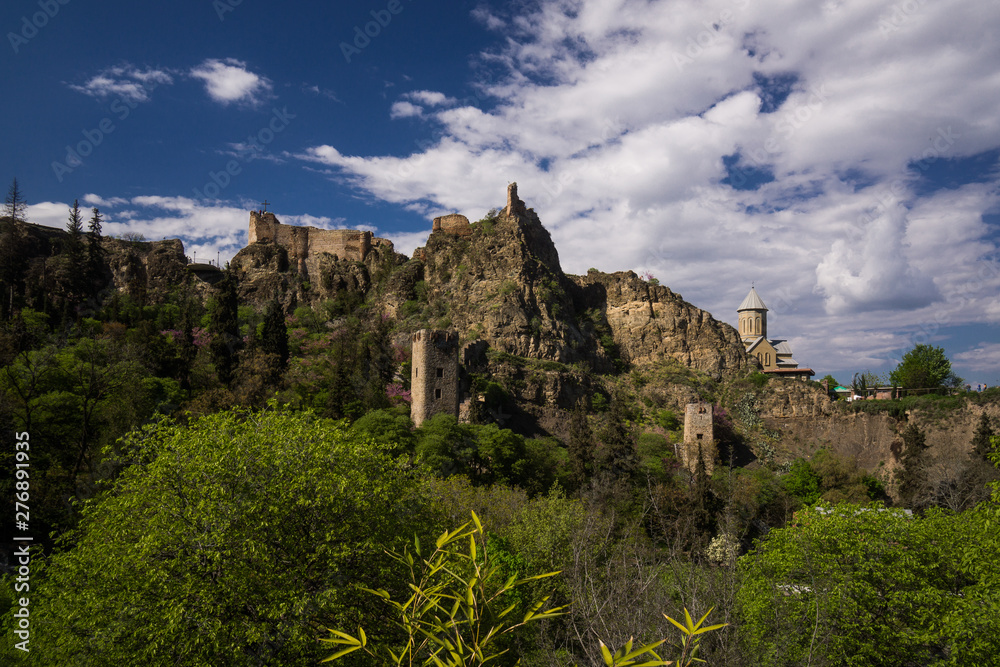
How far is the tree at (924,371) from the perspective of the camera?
50469 millimetres

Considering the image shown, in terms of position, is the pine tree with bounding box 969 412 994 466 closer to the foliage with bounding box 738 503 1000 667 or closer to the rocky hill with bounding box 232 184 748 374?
the rocky hill with bounding box 232 184 748 374

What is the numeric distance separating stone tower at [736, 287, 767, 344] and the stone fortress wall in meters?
41.7

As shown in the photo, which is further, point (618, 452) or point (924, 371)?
point (924, 371)

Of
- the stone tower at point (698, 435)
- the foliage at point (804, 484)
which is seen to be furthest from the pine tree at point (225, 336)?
the foliage at point (804, 484)

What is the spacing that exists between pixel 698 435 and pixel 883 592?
2693 cm

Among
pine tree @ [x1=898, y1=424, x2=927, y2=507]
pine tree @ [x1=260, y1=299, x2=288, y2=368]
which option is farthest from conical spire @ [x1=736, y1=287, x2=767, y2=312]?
pine tree @ [x1=260, y1=299, x2=288, y2=368]

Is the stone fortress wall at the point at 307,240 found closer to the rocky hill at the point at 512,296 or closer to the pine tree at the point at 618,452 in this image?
the rocky hill at the point at 512,296

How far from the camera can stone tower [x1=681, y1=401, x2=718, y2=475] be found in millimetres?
38781

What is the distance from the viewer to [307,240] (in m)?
57.3

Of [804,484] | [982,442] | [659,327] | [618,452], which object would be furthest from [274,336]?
[982,442]

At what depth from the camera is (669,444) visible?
41.3 meters

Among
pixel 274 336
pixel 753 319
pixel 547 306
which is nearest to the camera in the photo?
pixel 274 336

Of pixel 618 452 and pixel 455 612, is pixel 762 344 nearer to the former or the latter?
pixel 618 452

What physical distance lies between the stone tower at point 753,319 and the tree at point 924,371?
13745mm
